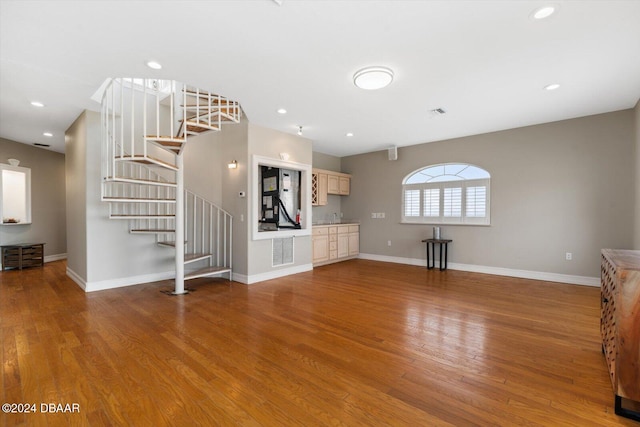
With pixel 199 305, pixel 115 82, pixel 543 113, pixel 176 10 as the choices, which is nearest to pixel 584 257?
pixel 543 113

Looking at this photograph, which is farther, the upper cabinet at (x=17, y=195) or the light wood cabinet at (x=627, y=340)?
the upper cabinet at (x=17, y=195)

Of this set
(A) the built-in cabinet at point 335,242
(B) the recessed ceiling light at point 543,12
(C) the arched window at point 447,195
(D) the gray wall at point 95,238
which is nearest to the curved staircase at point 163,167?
(D) the gray wall at point 95,238

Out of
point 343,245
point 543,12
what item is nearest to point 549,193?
point 543,12

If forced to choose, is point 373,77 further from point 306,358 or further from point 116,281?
point 116,281

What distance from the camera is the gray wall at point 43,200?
6218 mm

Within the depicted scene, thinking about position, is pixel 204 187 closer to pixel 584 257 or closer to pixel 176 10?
pixel 176 10

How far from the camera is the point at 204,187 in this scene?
17.6ft

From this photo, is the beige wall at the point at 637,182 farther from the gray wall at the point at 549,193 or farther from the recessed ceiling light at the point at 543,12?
the recessed ceiling light at the point at 543,12

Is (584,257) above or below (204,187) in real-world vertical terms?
below

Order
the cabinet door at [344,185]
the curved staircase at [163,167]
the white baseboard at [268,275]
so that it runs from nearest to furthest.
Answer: the curved staircase at [163,167], the white baseboard at [268,275], the cabinet door at [344,185]

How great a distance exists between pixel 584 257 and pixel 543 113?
2.46 metres

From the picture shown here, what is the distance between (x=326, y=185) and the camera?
6871mm

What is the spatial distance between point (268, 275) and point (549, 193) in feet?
17.0

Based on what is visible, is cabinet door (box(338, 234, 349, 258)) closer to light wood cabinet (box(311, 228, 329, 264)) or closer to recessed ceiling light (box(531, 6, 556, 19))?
light wood cabinet (box(311, 228, 329, 264))
